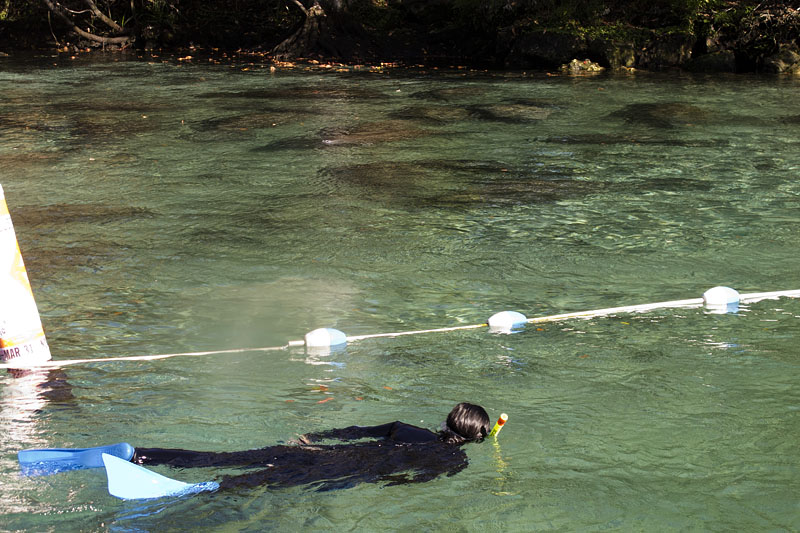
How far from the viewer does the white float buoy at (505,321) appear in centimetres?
647

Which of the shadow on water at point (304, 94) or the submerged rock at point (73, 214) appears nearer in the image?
the submerged rock at point (73, 214)

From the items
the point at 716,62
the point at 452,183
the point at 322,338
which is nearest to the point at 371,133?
the point at 452,183

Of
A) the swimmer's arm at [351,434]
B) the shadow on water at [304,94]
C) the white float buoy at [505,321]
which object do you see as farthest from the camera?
the shadow on water at [304,94]

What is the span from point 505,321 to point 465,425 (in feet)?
6.62

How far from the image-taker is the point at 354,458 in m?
4.46

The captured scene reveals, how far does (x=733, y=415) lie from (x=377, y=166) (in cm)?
764

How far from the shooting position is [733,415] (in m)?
5.13

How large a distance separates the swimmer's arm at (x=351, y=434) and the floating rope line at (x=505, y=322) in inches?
55.3

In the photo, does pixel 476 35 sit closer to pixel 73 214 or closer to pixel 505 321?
pixel 73 214

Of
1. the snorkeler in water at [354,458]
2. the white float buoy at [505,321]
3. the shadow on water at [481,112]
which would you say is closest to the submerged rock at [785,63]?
the shadow on water at [481,112]

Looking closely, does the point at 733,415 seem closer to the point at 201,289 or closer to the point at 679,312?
the point at 679,312

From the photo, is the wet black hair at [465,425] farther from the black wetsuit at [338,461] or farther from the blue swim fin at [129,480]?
the blue swim fin at [129,480]

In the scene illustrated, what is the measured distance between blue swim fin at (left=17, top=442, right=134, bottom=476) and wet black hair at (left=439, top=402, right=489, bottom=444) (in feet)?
5.12

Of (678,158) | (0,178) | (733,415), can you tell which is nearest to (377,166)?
(678,158)
